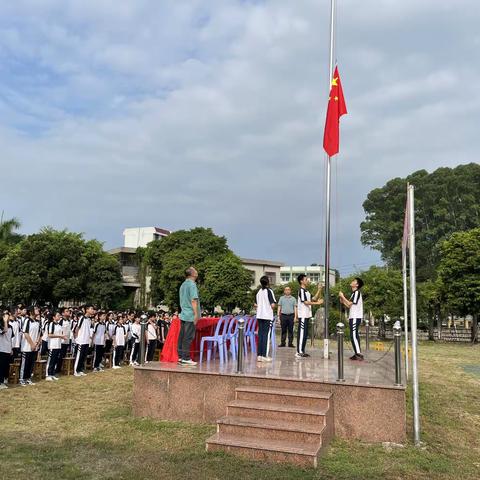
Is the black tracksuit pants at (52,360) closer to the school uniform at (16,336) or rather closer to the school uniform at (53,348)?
the school uniform at (53,348)

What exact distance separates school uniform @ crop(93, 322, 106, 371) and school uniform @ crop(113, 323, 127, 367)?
0.70 metres

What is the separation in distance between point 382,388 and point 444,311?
29814 millimetres

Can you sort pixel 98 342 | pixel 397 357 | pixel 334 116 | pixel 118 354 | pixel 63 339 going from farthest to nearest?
pixel 118 354 → pixel 98 342 → pixel 63 339 → pixel 334 116 → pixel 397 357

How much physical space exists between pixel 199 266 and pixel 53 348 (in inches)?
1072

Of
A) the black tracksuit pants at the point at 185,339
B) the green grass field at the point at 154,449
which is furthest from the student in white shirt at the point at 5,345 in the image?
the black tracksuit pants at the point at 185,339

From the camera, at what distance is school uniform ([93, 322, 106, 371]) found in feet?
47.0

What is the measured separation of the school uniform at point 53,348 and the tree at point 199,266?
24.8 metres

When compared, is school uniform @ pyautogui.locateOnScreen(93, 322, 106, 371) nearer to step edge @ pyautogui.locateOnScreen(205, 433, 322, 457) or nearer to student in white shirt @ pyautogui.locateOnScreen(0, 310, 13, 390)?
student in white shirt @ pyautogui.locateOnScreen(0, 310, 13, 390)

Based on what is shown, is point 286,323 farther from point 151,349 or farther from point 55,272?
point 55,272

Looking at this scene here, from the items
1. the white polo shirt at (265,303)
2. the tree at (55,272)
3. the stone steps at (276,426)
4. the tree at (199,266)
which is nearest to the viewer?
the stone steps at (276,426)

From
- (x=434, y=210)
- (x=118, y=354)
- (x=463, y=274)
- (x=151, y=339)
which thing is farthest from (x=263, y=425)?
(x=434, y=210)

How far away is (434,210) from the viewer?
1780 inches

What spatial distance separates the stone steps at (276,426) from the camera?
5863mm

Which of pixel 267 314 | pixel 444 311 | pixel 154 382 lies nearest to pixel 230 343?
pixel 267 314
